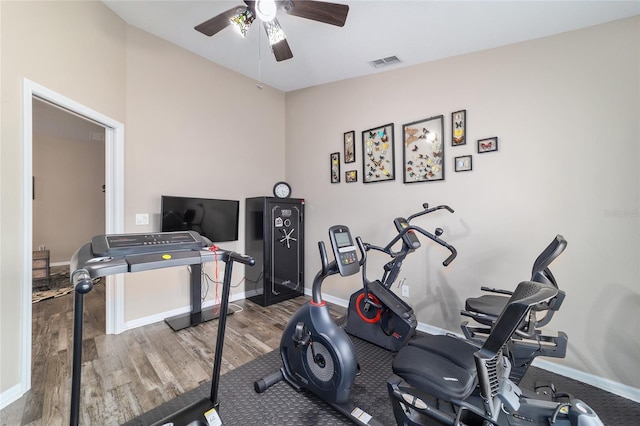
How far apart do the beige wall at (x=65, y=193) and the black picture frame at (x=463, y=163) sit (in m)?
6.97

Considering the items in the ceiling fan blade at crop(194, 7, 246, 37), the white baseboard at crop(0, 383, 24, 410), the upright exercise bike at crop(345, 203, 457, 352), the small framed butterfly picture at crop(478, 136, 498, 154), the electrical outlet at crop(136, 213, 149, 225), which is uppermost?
the ceiling fan blade at crop(194, 7, 246, 37)

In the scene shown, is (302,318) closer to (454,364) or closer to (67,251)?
(454,364)

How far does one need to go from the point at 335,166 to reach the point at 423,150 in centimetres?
121

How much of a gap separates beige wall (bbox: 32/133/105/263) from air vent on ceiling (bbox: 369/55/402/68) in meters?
6.43

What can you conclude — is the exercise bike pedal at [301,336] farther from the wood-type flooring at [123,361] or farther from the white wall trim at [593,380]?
the white wall trim at [593,380]

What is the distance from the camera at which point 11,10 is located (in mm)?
1713

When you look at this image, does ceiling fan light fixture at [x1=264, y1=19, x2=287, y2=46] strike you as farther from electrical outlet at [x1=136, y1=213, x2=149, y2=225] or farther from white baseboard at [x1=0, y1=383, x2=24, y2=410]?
white baseboard at [x1=0, y1=383, x2=24, y2=410]

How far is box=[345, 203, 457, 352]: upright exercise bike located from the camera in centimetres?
244

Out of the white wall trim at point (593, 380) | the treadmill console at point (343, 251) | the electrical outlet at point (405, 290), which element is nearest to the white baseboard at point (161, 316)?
the electrical outlet at point (405, 290)

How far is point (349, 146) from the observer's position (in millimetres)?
3576

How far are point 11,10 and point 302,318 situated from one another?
278cm

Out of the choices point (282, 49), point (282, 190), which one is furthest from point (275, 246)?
point (282, 49)

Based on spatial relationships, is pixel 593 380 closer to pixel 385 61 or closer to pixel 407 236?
pixel 407 236

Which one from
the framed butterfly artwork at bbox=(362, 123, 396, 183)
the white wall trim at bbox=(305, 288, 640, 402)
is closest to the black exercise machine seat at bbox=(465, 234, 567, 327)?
the white wall trim at bbox=(305, 288, 640, 402)
